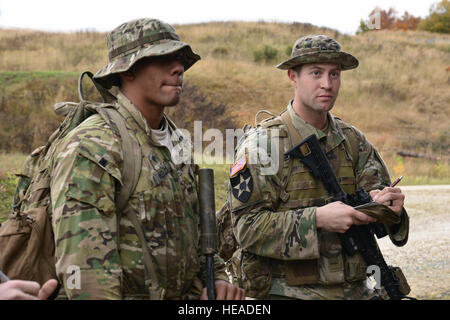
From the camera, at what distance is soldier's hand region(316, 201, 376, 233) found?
10.7 ft

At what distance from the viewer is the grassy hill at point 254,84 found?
17922 millimetres

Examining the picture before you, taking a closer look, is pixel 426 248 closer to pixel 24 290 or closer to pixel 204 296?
pixel 204 296

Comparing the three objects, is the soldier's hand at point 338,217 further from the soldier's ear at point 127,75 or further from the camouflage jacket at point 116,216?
the soldier's ear at point 127,75

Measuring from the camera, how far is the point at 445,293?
707 centimetres

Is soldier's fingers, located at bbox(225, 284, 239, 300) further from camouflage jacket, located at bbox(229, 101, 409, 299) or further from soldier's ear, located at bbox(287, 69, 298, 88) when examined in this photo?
soldier's ear, located at bbox(287, 69, 298, 88)

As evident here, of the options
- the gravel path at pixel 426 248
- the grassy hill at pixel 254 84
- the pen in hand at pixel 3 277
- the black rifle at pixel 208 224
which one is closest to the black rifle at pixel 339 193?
the black rifle at pixel 208 224

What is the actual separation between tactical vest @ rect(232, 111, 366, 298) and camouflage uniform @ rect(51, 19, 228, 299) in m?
0.55

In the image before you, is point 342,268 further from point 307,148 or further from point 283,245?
point 307,148

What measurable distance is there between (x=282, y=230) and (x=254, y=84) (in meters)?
24.9

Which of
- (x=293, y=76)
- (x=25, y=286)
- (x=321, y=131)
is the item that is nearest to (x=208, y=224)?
(x=25, y=286)

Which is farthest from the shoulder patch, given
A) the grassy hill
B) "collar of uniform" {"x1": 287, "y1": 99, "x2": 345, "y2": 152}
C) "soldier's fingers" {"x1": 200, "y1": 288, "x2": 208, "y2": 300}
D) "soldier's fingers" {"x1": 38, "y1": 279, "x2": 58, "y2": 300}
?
the grassy hill

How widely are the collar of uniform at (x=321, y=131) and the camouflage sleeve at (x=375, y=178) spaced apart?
0.68ft
